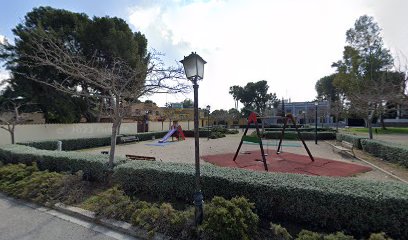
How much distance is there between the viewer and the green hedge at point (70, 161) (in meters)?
6.38

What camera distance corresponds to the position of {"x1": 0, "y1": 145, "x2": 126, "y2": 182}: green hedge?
638 cm

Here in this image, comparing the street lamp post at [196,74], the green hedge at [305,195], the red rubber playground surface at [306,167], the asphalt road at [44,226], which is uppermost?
the street lamp post at [196,74]

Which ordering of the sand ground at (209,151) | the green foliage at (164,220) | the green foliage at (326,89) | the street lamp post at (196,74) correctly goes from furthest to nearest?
the green foliage at (326,89), the sand ground at (209,151), the street lamp post at (196,74), the green foliage at (164,220)

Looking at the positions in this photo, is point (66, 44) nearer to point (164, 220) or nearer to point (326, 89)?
point (164, 220)

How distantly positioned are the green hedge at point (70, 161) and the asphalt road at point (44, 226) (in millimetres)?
1458

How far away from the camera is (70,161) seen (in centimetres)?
691

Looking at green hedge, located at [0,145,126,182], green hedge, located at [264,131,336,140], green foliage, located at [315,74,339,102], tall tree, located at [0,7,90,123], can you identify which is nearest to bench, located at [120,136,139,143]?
tall tree, located at [0,7,90,123]

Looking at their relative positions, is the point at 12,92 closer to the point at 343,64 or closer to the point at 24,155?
the point at 24,155

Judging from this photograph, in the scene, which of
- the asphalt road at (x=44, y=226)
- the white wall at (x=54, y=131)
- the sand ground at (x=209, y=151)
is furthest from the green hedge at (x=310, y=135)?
the asphalt road at (x=44, y=226)

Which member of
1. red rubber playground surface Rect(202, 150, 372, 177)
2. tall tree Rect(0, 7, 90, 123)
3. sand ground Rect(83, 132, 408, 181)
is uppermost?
tall tree Rect(0, 7, 90, 123)

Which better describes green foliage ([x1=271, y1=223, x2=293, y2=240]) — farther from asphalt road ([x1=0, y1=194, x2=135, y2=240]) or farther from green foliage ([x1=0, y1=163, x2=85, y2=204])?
green foliage ([x1=0, y1=163, x2=85, y2=204])

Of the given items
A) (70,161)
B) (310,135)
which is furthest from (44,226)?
(310,135)

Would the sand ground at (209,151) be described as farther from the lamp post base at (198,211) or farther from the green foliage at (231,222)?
the lamp post base at (198,211)

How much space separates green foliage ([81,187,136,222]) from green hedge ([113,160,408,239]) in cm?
72
